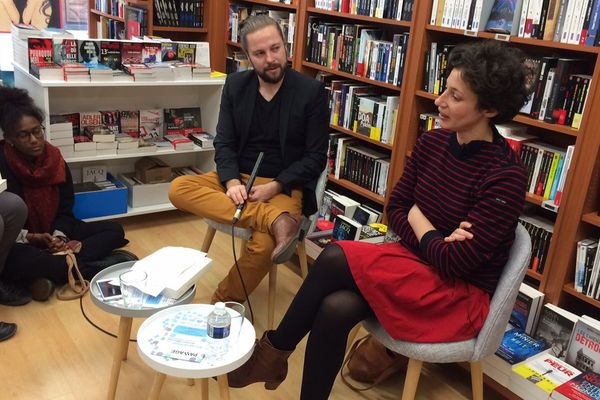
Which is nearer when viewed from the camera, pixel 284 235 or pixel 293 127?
pixel 284 235

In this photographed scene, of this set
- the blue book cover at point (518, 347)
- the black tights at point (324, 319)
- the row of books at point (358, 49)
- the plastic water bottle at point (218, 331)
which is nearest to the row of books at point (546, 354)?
the blue book cover at point (518, 347)

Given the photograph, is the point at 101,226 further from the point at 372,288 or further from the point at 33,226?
the point at 372,288

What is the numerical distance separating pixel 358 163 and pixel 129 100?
1348 mm

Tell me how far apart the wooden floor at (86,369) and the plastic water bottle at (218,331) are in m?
0.56

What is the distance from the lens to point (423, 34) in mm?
2457

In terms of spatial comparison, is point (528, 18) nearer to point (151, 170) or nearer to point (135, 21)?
point (151, 170)

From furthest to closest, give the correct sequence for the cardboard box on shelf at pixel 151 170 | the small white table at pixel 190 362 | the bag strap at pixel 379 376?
the cardboard box on shelf at pixel 151 170 → the bag strap at pixel 379 376 → the small white table at pixel 190 362

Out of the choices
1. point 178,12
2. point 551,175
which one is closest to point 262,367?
point 551,175

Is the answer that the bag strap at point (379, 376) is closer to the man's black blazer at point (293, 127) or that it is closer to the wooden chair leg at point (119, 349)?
the man's black blazer at point (293, 127)

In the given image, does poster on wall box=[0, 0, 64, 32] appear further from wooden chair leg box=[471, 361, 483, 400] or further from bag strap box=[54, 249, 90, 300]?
wooden chair leg box=[471, 361, 483, 400]

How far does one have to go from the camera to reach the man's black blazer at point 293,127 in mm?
2316

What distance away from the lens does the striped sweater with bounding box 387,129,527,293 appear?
154 centimetres

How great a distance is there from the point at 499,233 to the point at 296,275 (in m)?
1.43

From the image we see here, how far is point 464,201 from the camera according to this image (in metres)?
1.65
